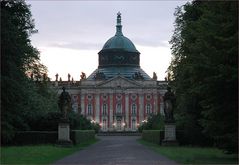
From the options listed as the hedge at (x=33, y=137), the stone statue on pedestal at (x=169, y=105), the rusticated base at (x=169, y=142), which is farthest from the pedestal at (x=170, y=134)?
the hedge at (x=33, y=137)

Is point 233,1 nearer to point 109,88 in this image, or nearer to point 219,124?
point 219,124

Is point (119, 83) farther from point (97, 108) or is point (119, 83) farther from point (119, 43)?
point (119, 43)

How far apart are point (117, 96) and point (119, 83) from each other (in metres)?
3.32

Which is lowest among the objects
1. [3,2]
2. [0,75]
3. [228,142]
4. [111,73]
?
[228,142]

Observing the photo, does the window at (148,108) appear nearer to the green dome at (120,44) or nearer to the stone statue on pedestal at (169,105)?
the green dome at (120,44)

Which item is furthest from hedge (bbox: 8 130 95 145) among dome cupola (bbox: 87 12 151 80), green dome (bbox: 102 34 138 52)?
green dome (bbox: 102 34 138 52)

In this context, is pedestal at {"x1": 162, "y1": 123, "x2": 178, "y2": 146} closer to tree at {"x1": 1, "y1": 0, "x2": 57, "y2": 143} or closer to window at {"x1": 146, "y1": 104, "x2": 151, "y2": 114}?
tree at {"x1": 1, "y1": 0, "x2": 57, "y2": 143}

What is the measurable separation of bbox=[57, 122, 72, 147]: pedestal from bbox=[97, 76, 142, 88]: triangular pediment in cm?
10838

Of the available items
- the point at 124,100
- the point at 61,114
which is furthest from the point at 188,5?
the point at 124,100

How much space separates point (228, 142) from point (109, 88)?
127m

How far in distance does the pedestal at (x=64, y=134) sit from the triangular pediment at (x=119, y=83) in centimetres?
10838

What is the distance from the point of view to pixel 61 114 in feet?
149

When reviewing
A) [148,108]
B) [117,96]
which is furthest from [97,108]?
[148,108]

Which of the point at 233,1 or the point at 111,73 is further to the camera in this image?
the point at 111,73
